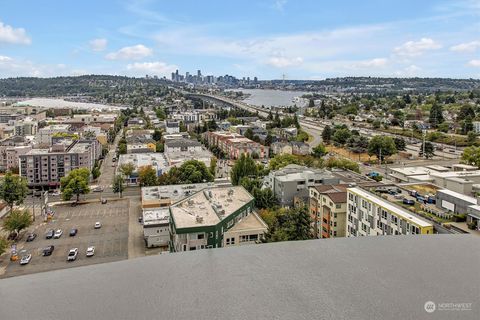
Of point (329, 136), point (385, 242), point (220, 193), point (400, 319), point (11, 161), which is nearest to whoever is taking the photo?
point (400, 319)

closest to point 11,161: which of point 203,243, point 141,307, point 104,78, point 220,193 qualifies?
point 220,193

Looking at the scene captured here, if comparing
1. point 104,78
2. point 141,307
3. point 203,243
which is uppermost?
point 104,78

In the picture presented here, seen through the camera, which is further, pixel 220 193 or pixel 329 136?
pixel 329 136

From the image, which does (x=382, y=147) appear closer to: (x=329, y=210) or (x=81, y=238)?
(x=329, y=210)

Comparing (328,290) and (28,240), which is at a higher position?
(328,290)

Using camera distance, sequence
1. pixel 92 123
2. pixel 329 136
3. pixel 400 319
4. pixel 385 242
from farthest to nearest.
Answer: pixel 92 123
pixel 329 136
pixel 385 242
pixel 400 319

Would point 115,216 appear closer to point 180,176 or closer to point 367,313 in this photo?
point 180,176

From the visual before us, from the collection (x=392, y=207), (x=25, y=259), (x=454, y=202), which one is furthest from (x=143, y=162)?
(x=454, y=202)
